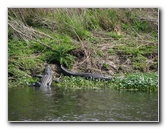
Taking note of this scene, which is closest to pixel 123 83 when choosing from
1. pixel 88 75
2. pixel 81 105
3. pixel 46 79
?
pixel 88 75

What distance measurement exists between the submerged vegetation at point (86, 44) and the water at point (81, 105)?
2.59 ft

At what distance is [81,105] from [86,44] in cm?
352

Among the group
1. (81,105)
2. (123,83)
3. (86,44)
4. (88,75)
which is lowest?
(81,105)

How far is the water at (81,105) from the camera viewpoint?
23.9 feet

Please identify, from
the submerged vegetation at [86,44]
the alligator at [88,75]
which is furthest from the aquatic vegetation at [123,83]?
the alligator at [88,75]

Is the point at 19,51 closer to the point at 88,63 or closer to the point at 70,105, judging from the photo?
A: the point at 88,63

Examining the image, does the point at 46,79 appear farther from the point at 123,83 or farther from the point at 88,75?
the point at 123,83

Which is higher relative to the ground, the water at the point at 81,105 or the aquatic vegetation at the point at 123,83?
the aquatic vegetation at the point at 123,83

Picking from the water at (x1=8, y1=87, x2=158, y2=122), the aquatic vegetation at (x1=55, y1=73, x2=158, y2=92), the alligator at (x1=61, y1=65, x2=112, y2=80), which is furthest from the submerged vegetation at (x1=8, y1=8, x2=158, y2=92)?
the water at (x1=8, y1=87, x2=158, y2=122)

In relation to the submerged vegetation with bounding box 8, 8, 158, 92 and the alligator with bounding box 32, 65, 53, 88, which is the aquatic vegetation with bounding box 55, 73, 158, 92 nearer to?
the submerged vegetation with bounding box 8, 8, 158, 92

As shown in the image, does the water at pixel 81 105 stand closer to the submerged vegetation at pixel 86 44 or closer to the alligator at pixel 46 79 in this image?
the alligator at pixel 46 79

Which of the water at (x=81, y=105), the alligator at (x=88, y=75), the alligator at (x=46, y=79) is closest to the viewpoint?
the water at (x=81, y=105)

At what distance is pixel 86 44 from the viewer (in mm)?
11352
